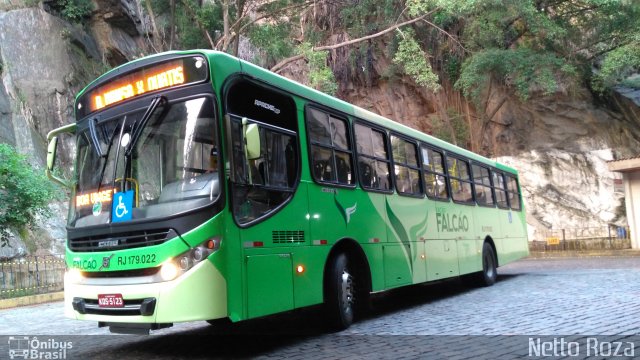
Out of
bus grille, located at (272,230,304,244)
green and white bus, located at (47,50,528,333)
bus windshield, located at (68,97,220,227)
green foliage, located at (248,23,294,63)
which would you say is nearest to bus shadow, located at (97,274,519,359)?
green and white bus, located at (47,50,528,333)

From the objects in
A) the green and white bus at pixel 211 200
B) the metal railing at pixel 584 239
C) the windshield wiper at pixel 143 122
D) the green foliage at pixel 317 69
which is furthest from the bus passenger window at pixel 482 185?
the metal railing at pixel 584 239

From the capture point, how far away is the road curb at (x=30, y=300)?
14930 mm

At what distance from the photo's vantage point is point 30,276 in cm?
1639

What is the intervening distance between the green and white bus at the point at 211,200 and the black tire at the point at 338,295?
0.07 feet

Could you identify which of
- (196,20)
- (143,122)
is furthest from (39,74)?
(143,122)

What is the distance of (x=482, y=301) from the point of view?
992cm

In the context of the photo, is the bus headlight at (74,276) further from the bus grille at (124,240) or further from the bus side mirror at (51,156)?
the bus side mirror at (51,156)

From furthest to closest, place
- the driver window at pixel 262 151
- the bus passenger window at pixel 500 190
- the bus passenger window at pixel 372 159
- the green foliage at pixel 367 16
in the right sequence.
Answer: the green foliage at pixel 367 16, the bus passenger window at pixel 500 190, the bus passenger window at pixel 372 159, the driver window at pixel 262 151

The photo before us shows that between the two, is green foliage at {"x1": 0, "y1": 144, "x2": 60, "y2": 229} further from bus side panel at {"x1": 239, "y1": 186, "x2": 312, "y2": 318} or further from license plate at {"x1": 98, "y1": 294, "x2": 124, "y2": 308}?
bus side panel at {"x1": 239, "y1": 186, "x2": 312, "y2": 318}

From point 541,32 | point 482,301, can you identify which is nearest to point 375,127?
point 482,301

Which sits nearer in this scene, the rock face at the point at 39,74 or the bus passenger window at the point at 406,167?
the bus passenger window at the point at 406,167

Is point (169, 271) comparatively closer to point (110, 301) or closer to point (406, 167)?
point (110, 301)

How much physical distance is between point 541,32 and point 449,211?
1522 cm

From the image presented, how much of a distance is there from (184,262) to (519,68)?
20.8 m
